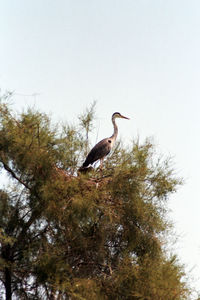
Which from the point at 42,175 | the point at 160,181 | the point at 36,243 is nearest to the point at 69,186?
the point at 42,175

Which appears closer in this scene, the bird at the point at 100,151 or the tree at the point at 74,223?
the tree at the point at 74,223

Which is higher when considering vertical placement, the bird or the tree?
the bird

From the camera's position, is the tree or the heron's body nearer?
the tree

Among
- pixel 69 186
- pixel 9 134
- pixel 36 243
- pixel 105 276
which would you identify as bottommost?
pixel 105 276

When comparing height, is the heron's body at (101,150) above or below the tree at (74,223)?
above

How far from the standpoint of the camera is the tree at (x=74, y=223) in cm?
401

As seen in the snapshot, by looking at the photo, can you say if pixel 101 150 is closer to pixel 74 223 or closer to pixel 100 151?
pixel 100 151

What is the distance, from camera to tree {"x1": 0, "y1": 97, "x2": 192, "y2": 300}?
13.2 feet

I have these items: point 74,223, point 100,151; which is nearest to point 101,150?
point 100,151

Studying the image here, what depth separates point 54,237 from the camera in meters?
4.30

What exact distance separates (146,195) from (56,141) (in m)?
0.90

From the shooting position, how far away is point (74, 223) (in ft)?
13.8

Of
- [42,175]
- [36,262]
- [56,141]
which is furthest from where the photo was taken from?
[56,141]

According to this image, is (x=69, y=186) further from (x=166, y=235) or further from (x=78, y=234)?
(x=166, y=235)
